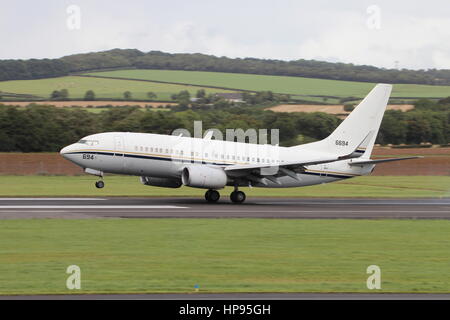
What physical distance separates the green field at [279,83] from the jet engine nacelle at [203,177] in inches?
3758

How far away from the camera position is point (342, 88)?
14350cm

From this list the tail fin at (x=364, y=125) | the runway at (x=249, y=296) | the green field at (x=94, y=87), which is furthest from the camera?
the green field at (x=94, y=87)

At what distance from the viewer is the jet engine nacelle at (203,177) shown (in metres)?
37.9

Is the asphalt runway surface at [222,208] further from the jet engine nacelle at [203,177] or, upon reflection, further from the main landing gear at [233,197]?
the jet engine nacelle at [203,177]

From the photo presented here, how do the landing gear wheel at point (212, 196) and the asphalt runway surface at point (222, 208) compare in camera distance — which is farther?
the landing gear wheel at point (212, 196)

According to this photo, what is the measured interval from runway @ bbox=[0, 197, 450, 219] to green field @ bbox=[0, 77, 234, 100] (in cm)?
7958

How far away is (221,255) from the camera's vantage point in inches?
833

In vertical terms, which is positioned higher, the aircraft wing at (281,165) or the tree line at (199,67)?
the tree line at (199,67)

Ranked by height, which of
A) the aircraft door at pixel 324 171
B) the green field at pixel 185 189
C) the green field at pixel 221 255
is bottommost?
the green field at pixel 185 189

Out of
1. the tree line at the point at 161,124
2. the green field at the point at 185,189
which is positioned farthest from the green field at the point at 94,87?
the green field at the point at 185,189

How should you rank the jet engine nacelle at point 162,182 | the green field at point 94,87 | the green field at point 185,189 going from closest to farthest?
1. the jet engine nacelle at point 162,182
2. the green field at point 185,189
3. the green field at point 94,87
